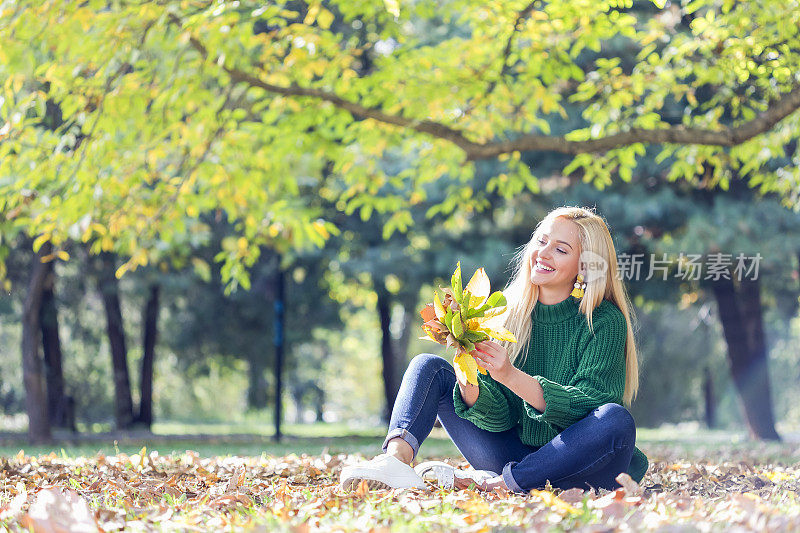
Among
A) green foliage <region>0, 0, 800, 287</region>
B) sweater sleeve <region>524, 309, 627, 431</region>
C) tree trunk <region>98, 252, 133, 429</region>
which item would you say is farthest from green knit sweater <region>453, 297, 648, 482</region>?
tree trunk <region>98, 252, 133, 429</region>

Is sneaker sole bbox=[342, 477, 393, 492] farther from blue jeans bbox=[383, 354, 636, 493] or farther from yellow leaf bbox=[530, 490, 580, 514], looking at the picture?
yellow leaf bbox=[530, 490, 580, 514]

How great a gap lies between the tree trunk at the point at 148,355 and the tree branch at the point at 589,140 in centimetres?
906

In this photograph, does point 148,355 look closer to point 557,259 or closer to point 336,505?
point 557,259

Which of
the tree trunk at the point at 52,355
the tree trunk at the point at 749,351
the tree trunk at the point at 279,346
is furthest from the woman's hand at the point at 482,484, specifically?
the tree trunk at the point at 52,355

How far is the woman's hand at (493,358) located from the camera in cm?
304

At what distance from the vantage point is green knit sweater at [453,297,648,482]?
10.5 ft

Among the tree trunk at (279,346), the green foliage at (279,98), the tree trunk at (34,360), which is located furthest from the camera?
the tree trunk at (279,346)

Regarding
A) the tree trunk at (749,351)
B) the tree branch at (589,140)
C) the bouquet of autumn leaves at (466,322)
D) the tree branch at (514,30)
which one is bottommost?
the tree trunk at (749,351)

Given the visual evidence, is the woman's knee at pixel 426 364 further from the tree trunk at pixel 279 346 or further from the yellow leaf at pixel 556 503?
the tree trunk at pixel 279 346

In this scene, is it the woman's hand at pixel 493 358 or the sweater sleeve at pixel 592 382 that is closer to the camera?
the woman's hand at pixel 493 358

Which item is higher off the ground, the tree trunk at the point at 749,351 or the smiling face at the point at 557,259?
the smiling face at the point at 557,259

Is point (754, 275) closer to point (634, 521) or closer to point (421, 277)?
point (421, 277)

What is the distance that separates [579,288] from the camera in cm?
360

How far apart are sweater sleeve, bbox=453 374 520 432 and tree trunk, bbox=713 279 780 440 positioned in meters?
9.85
